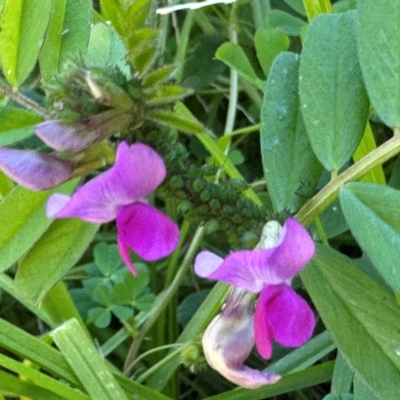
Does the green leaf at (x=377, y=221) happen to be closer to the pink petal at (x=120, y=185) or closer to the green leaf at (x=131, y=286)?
the pink petal at (x=120, y=185)

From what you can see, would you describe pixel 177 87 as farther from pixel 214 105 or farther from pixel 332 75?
pixel 214 105

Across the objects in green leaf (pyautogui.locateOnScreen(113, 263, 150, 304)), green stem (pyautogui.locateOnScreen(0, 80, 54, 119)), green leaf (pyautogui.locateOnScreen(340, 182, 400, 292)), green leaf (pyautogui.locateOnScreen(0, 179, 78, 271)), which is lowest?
green leaf (pyautogui.locateOnScreen(113, 263, 150, 304))

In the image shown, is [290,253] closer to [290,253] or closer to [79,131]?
[290,253]

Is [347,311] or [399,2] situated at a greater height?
[399,2]

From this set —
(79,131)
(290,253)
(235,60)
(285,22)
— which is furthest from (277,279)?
(285,22)

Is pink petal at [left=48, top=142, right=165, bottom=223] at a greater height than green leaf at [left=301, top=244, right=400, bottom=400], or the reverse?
pink petal at [left=48, top=142, right=165, bottom=223]

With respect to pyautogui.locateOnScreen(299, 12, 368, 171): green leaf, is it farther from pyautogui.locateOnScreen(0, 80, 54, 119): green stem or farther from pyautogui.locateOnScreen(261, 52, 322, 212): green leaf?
pyautogui.locateOnScreen(0, 80, 54, 119): green stem

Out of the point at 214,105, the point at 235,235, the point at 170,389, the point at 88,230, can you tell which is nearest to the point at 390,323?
the point at 235,235

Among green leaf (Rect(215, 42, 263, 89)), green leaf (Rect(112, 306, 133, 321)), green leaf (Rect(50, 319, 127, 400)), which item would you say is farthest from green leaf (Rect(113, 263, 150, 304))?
green leaf (Rect(215, 42, 263, 89))
